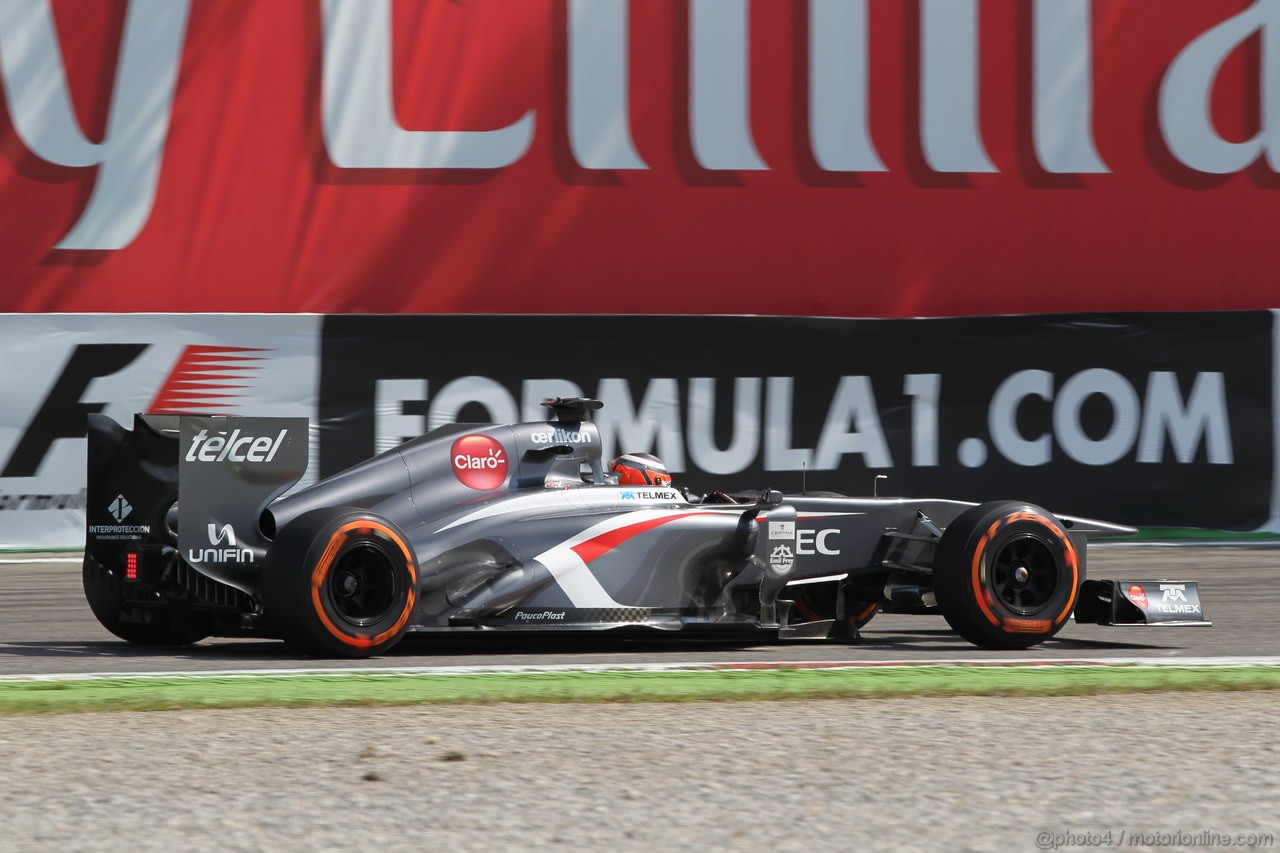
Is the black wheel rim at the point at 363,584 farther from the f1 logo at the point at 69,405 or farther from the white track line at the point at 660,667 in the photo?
the f1 logo at the point at 69,405

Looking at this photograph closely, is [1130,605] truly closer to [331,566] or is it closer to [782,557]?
[782,557]

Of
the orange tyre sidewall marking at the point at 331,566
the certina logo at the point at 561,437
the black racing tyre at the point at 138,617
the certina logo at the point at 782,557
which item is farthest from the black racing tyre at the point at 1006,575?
the black racing tyre at the point at 138,617

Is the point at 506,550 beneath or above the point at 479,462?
beneath

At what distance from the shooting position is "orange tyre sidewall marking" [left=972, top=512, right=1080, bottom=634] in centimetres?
861

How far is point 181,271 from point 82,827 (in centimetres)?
1234

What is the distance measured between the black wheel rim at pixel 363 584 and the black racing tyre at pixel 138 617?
1.00 metres

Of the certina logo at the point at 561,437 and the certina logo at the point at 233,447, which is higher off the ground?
the certina logo at the point at 561,437

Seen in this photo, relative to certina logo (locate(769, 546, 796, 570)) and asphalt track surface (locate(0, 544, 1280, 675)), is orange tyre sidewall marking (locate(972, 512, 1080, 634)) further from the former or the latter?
certina logo (locate(769, 546, 796, 570))

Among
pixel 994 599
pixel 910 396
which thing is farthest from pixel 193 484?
pixel 910 396

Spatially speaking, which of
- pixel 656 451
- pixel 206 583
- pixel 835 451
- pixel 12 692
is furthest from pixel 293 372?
pixel 12 692

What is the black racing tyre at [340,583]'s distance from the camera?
7.77 metres

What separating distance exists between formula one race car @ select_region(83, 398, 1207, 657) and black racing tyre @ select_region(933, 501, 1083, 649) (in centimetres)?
1

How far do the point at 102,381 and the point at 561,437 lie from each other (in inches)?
277

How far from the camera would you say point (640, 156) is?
17.2m
